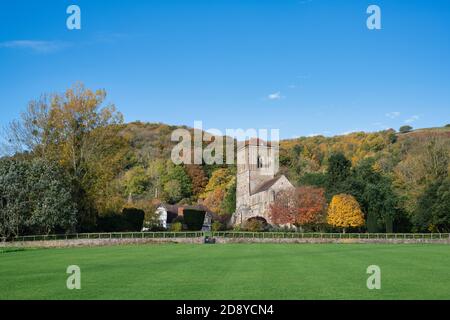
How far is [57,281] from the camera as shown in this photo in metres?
14.3

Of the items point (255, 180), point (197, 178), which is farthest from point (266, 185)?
point (197, 178)

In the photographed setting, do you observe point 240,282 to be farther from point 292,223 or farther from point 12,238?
point 292,223

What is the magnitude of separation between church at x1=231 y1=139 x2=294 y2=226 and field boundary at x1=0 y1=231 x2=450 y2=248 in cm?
2391

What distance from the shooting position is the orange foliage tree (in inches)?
2185

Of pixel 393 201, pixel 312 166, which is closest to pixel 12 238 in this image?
pixel 393 201

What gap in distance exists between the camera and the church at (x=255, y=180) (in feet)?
234

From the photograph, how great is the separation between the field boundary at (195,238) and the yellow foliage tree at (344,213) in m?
6.33

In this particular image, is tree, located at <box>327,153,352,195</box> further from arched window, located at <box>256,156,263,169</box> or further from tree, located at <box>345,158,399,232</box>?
arched window, located at <box>256,156,263,169</box>

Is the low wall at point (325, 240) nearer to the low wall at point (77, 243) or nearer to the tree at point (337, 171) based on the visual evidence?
the low wall at point (77, 243)

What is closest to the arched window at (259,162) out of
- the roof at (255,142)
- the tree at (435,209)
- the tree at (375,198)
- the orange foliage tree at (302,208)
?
the roof at (255,142)

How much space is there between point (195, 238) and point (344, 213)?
17914 mm

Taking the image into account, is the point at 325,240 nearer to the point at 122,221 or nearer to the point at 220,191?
the point at 122,221
